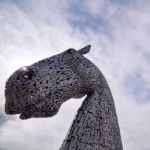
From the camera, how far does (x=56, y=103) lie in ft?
13.0

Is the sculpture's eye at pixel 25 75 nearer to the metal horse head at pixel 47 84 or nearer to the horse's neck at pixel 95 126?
the metal horse head at pixel 47 84

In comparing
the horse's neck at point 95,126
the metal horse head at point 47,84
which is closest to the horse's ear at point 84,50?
A: the metal horse head at point 47,84

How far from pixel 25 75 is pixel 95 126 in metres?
0.99

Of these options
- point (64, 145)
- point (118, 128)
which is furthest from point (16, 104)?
point (118, 128)

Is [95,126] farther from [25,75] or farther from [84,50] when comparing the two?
[84,50]

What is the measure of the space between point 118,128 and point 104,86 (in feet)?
Answer: 1.86

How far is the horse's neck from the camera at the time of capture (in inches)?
151

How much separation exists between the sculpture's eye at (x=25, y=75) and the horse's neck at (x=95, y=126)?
2.42 feet

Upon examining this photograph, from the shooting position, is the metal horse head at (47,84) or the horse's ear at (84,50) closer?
the metal horse head at (47,84)

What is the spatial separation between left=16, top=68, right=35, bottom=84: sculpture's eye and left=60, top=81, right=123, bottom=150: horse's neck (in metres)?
0.74

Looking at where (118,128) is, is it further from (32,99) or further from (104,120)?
(32,99)

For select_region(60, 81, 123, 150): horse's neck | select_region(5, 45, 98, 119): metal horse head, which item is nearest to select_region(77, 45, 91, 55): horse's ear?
select_region(5, 45, 98, 119): metal horse head

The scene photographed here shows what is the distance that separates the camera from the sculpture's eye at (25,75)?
3.76 meters

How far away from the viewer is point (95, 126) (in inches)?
156
